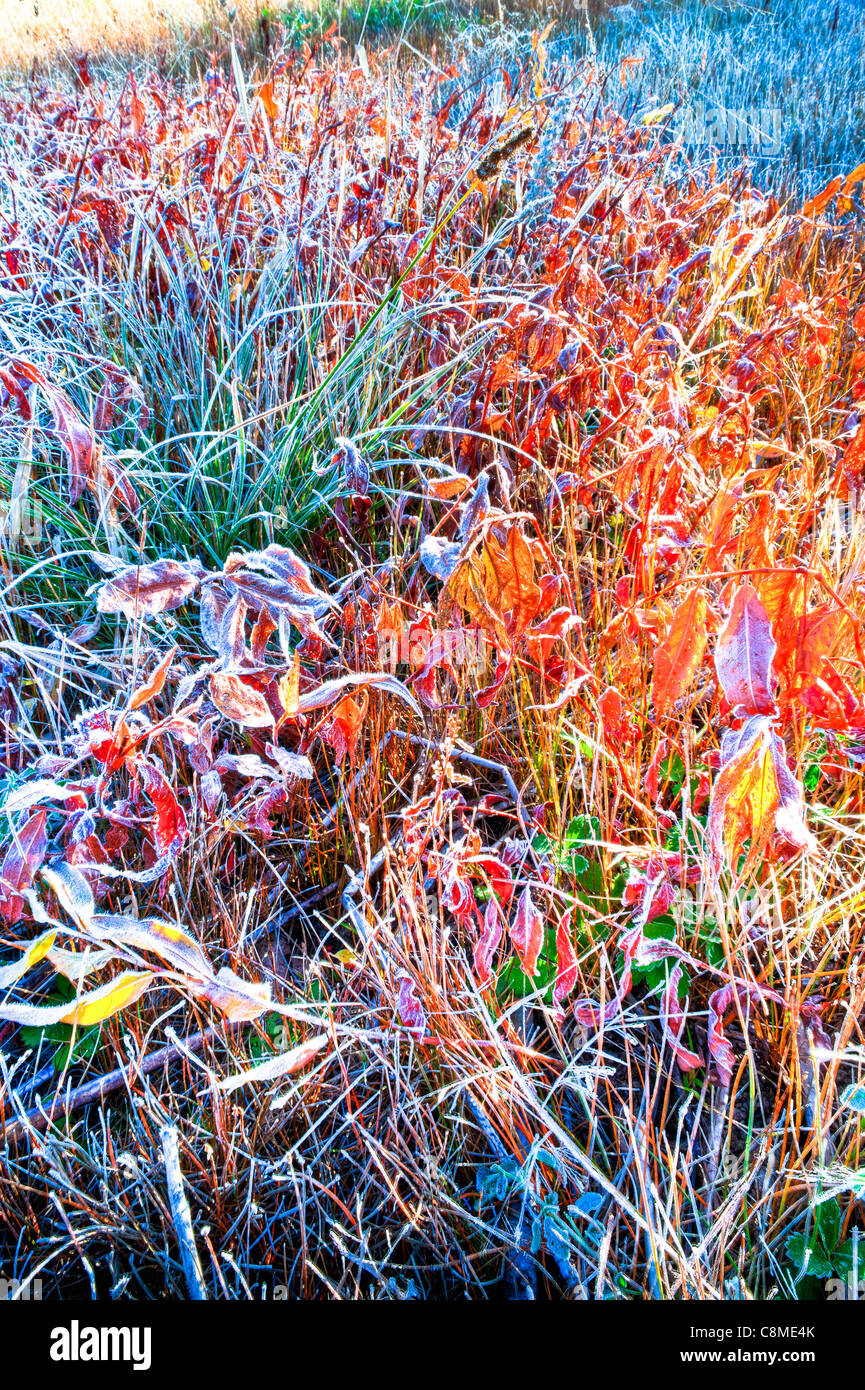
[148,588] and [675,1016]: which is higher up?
[148,588]

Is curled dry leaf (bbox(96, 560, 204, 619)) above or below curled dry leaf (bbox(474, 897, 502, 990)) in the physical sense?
above

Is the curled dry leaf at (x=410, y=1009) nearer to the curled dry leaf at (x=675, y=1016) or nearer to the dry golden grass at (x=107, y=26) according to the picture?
the curled dry leaf at (x=675, y=1016)

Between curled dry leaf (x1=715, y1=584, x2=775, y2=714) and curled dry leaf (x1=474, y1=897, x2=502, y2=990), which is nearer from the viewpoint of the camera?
curled dry leaf (x1=715, y1=584, x2=775, y2=714)

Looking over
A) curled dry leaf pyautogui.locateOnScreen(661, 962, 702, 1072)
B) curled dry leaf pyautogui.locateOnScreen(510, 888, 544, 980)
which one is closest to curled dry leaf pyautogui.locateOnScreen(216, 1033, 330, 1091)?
curled dry leaf pyautogui.locateOnScreen(510, 888, 544, 980)

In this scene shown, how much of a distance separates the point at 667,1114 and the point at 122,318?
5.53 ft

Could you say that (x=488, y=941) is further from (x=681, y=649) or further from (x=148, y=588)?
(x=148, y=588)

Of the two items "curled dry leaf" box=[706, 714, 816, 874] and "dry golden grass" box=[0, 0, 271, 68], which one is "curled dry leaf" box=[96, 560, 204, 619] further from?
"dry golden grass" box=[0, 0, 271, 68]

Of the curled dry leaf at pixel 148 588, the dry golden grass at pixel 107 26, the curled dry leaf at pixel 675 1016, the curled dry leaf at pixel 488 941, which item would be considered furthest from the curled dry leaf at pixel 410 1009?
the dry golden grass at pixel 107 26

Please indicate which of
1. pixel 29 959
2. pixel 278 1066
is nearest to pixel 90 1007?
pixel 29 959

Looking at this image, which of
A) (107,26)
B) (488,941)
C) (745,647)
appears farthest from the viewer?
(107,26)

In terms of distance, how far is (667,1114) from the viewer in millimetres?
853

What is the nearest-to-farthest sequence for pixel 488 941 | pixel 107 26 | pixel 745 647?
pixel 745 647
pixel 488 941
pixel 107 26

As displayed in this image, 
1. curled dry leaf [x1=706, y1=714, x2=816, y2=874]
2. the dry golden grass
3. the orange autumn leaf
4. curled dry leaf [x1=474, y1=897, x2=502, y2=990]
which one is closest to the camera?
curled dry leaf [x1=706, y1=714, x2=816, y2=874]
